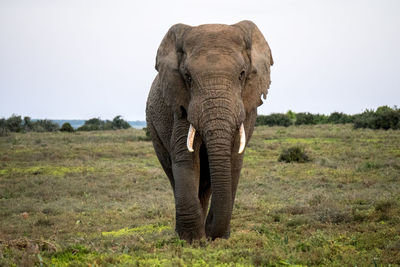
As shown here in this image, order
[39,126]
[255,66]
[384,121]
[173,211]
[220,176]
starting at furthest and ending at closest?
1. [39,126]
2. [384,121]
3. [173,211]
4. [255,66]
5. [220,176]

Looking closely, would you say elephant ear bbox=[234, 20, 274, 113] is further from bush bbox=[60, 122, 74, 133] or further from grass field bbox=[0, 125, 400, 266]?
bush bbox=[60, 122, 74, 133]

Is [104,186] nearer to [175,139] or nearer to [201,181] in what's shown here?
[201,181]

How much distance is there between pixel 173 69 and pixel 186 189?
1.75 meters

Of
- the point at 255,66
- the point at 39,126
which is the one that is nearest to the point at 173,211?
the point at 255,66

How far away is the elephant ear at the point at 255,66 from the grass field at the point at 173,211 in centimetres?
214

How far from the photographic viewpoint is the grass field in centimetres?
615

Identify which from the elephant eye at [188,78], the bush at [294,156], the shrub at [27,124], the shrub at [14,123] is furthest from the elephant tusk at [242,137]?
the shrub at [27,124]

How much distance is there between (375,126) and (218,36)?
3601 cm

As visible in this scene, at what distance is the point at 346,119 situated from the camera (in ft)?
188

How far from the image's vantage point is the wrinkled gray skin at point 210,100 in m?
6.39

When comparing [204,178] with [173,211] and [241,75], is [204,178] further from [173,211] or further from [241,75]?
[173,211]

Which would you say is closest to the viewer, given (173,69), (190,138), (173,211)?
(190,138)

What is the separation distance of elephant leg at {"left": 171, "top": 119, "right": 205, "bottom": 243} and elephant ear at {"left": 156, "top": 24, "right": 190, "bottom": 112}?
39 cm

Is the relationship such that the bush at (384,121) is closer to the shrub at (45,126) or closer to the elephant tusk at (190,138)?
the shrub at (45,126)
